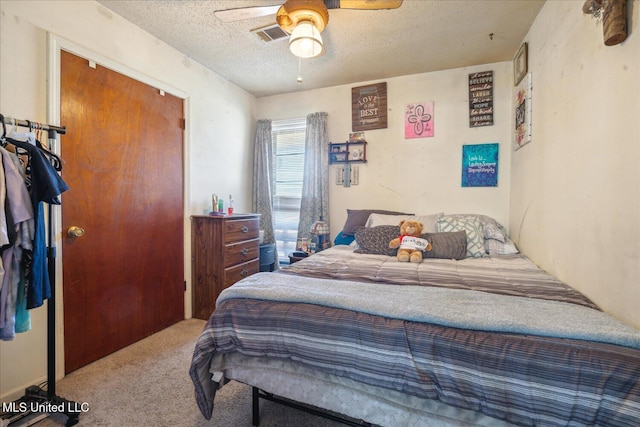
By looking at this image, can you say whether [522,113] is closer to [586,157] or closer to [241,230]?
[586,157]

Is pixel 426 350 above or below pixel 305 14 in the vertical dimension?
below

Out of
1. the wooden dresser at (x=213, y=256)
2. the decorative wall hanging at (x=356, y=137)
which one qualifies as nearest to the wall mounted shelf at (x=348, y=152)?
the decorative wall hanging at (x=356, y=137)

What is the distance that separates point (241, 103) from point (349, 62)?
143 centimetres

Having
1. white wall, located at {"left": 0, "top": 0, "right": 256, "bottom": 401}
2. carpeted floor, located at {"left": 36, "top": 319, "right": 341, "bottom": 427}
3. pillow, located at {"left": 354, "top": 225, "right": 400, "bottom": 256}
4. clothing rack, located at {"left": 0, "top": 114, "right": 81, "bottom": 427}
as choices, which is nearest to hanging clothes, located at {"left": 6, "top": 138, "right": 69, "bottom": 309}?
clothing rack, located at {"left": 0, "top": 114, "right": 81, "bottom": 427}

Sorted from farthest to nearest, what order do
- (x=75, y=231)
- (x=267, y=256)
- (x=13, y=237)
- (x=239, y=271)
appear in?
(x=267, y=256)
(x=239, y=271)
(x=75, y=231)
(x=13, y=237)

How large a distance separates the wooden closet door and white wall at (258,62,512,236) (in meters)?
1.77

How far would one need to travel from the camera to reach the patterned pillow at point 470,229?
89.7 inches

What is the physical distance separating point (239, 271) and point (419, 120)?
2.45 meters

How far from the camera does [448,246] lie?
218 cm

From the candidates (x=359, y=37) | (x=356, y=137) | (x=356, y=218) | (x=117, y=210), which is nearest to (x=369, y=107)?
(x=356, y=137)

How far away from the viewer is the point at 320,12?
1.59m

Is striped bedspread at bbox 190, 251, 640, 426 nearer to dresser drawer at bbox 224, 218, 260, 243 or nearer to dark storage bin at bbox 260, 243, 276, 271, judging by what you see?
dresser drawer at bbox 224, 218, 260, 243

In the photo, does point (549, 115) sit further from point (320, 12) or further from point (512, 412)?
point (512, 412)

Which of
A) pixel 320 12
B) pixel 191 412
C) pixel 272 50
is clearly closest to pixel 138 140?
pixel 272 50
